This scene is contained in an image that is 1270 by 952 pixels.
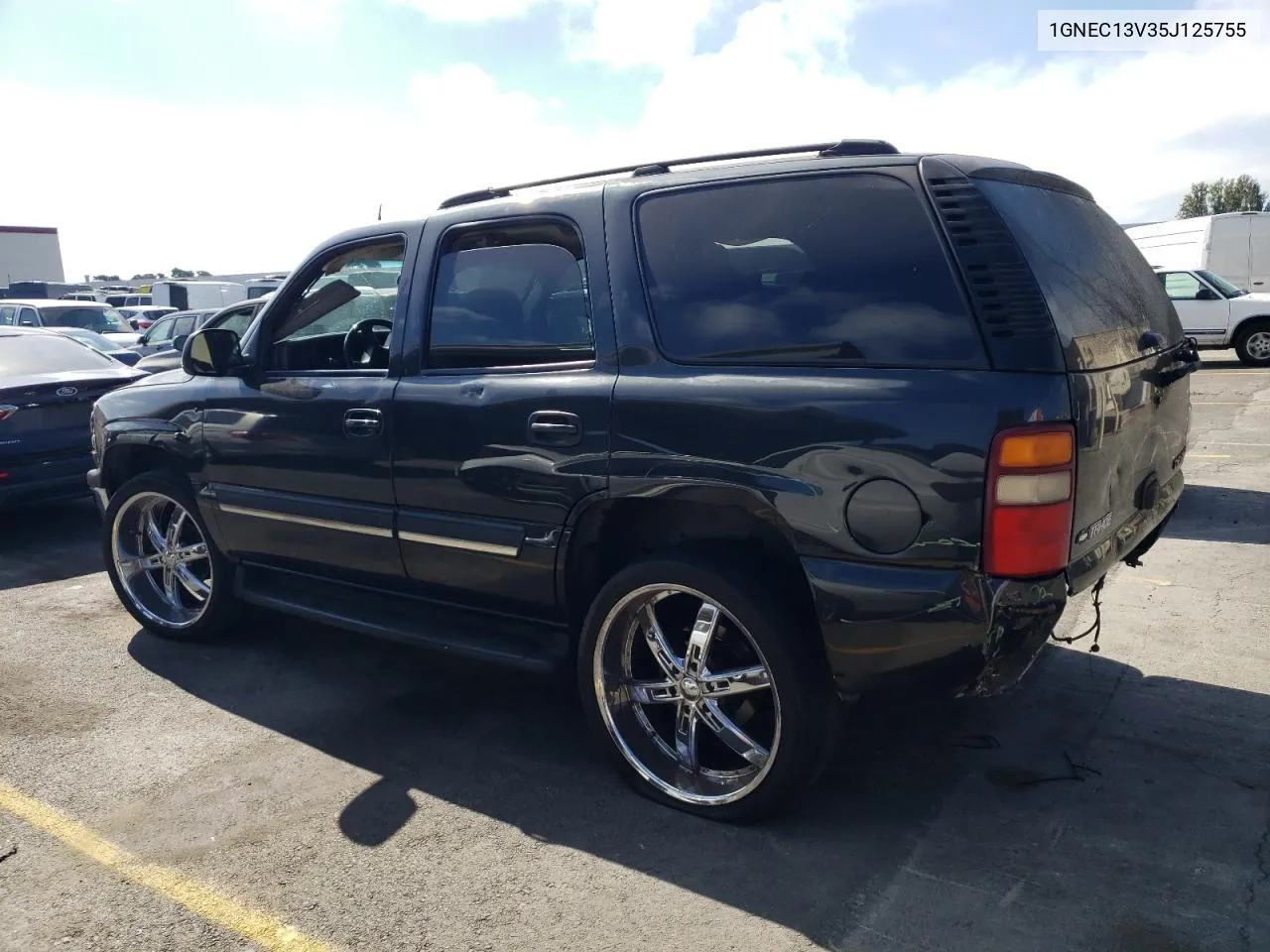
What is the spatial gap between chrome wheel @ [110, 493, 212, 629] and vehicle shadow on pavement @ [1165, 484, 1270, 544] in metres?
5.22

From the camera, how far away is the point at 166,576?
5.07m

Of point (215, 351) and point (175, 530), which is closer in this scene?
point (215, 351)

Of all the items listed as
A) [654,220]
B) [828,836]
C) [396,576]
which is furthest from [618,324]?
[828,836]

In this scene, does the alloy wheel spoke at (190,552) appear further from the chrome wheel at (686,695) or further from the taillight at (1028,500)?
the taillight at (1028,500)

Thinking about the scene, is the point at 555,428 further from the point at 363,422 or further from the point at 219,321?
the point at 219,321

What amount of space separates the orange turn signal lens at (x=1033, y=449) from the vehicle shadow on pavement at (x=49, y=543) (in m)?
5.80

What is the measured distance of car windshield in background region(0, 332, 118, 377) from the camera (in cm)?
758

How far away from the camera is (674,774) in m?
3.32

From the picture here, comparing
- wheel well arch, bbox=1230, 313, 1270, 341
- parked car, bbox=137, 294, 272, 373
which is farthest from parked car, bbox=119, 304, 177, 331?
wheel well arch, bbox=1230, 313, 1270, 341

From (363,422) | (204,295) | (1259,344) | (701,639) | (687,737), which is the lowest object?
(1259,344)

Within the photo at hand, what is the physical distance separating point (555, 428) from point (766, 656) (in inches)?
38.8

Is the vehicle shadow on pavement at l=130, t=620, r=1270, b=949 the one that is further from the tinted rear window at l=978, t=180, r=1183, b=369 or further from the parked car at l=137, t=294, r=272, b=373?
the parked car at l=137, t=294, r=272, b=373

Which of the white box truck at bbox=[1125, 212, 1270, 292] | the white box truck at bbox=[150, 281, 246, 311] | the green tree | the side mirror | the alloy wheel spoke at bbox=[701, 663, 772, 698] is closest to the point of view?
the alloy wheel spoke at bbox=[701, 663, 772, 698]

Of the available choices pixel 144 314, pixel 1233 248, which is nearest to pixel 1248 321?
pixel 1233 248
